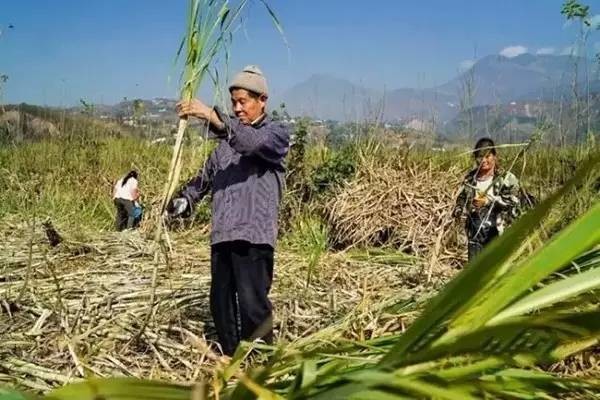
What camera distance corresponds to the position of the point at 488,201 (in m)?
5.10

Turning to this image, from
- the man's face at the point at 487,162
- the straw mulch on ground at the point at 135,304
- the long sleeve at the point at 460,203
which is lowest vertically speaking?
the straw mulch on ground at the point at 135,304

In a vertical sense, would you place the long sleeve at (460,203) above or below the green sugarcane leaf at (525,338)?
below

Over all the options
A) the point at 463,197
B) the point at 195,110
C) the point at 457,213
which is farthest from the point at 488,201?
the point at 195,110

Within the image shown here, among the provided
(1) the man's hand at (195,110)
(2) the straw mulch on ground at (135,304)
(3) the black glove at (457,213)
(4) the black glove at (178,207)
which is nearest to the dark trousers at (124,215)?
(2) the straw mulch on ground at (135,304)

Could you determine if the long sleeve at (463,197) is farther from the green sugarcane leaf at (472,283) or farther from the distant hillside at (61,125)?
the distant hillside at (61,125)

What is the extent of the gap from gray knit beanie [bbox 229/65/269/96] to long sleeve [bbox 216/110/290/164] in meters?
0.16

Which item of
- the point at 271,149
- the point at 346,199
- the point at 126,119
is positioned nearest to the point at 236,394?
the point at 271,149

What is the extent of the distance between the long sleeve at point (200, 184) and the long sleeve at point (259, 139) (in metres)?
0.45

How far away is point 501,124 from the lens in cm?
682

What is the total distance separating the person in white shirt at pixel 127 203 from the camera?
7379 mm

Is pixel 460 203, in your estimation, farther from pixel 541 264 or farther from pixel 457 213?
pixel 541 264

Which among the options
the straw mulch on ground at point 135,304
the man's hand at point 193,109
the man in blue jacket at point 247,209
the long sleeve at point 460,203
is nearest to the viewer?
the man's hand at point 193,109

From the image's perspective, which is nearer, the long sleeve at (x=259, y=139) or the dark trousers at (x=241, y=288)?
the long sleeve at (x=259, y=139)

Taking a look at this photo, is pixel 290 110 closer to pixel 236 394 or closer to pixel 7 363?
pixel 7 363
